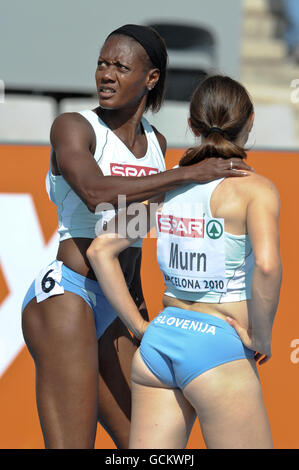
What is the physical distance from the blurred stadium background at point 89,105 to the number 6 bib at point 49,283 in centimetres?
80

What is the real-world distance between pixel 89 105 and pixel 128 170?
3812mm

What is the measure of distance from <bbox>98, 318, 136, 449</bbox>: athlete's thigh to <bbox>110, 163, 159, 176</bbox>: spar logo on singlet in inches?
24.0

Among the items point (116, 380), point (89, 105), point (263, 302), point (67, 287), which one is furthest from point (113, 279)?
point (89, 105)

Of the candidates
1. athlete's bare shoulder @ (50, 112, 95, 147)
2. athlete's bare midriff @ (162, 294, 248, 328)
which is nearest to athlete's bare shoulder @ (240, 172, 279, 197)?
athlete's bare midriff @ (162, 294, 248, 328)

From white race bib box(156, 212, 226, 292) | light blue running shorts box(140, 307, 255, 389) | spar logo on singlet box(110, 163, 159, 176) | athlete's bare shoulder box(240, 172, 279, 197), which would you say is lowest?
light blue running shorts box(140, 307, 255, 389)

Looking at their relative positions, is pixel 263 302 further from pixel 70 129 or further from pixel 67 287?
pixel 70 129

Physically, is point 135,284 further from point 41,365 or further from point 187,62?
point 187,62

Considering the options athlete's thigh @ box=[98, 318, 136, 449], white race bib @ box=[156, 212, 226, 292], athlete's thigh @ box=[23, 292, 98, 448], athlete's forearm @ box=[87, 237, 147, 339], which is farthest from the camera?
athlete's thigh @ box=[98, 318, 136, 449]

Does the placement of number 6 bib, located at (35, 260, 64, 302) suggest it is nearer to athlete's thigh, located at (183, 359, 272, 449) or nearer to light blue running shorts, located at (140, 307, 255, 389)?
light blue running shorts, located at (140, 307, 255, 389)

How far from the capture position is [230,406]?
2.18 m

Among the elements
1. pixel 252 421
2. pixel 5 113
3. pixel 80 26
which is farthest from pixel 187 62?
pixel 252 421

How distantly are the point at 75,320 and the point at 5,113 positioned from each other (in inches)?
156

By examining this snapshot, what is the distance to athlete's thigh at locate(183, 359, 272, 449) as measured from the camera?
2182 millimetres

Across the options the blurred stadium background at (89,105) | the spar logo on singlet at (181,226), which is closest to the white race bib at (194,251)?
the spar logo on singlet at (181,226)
